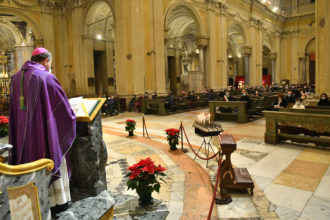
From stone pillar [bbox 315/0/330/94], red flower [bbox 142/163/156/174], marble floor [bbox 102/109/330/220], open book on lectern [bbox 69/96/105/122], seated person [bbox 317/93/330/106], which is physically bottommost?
marble floor [bbox 102/109/330/220]

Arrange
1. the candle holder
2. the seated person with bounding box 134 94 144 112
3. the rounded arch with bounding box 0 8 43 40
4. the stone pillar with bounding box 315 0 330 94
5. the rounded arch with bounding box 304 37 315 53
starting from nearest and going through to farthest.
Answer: the candle holder → the stone pillar with bounding box 315 0 330 94 → the seated person with bounding box 134 94 144 112 → the rounded arch with bounding box 0 8 43 40 → the rounded arch with bounding box 304 37 315 53

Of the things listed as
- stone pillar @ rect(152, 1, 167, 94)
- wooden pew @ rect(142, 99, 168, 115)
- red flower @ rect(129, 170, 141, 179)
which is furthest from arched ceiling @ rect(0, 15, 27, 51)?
red flower @ rect(129, 170, 141, 179)

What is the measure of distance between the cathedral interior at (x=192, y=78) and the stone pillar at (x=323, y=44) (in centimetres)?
4

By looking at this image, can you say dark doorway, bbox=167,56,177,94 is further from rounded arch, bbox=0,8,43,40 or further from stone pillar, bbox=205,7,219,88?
rounded arch, bbox=0,8,43,40

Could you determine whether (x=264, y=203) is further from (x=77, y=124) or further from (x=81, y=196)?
(x=77, y=124)

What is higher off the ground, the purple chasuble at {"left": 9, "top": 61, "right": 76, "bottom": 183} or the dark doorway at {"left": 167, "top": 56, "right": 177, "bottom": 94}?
the dark doorway at {"left": 167, "top": 56, "right": 177, "bottom": 94}

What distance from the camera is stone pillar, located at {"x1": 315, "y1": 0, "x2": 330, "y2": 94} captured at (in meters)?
9.85

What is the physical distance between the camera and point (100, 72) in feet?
80.1

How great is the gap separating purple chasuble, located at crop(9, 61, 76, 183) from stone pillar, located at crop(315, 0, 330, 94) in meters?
10.8

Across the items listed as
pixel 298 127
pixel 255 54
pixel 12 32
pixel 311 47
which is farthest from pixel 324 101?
pixel 311 47

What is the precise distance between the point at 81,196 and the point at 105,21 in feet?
A: 70.5

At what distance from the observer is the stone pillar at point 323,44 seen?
9852 mm

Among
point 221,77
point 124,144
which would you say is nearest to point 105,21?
point 221,77

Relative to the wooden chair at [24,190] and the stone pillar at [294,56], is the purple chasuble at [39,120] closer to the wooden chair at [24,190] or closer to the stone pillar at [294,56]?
the wooden chair at [24,190]
